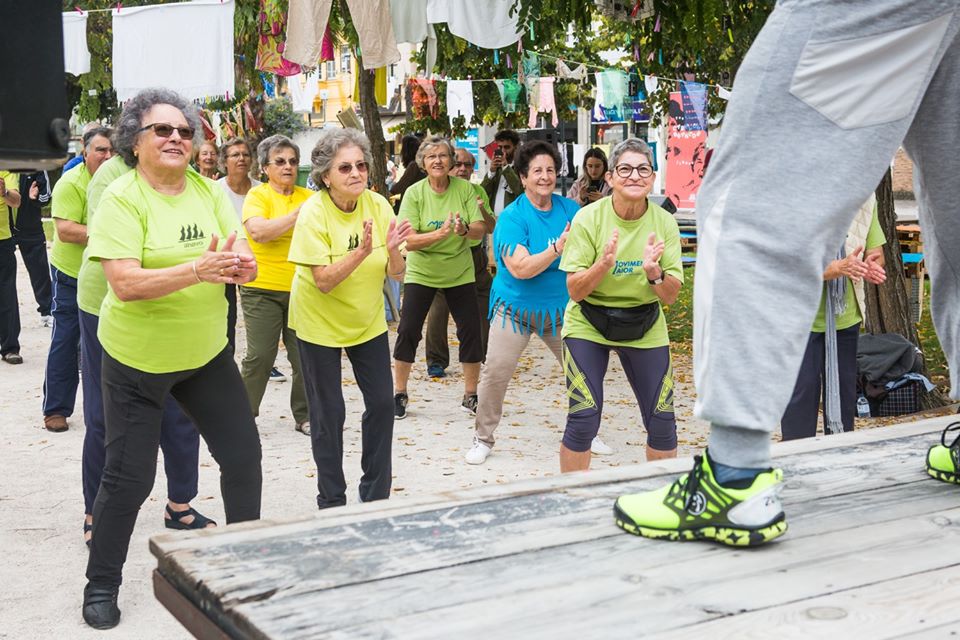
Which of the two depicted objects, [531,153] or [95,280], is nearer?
[95,280]

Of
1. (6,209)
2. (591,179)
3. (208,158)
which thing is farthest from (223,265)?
(6,209)

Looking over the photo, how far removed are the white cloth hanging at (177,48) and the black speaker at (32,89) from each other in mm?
8584

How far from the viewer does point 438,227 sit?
8.77 meters

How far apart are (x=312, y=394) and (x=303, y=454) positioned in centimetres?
194

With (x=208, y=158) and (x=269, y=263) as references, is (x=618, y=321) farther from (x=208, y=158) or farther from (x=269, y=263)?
(x=208, y=158)

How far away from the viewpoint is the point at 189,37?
10219 millimetres

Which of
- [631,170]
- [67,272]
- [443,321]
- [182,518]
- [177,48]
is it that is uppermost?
[177,48]

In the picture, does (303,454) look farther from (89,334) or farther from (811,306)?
(811,306)

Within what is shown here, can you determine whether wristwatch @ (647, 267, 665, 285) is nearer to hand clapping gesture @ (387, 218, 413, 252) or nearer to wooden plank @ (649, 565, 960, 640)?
hand clapping gesture @ (387, 218, 413, 252)

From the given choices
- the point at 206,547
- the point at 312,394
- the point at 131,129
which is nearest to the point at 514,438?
the point at 312,394

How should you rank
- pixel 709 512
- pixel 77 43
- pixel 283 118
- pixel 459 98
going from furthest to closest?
pixel 283 118 < pixel 459 98 < pixel 77 43 < pixel 709 512

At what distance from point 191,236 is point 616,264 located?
2.15m

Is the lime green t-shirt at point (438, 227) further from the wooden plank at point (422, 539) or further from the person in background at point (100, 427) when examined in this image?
the wooden plank at point (422, 539)

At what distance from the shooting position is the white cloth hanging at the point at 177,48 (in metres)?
10.1
